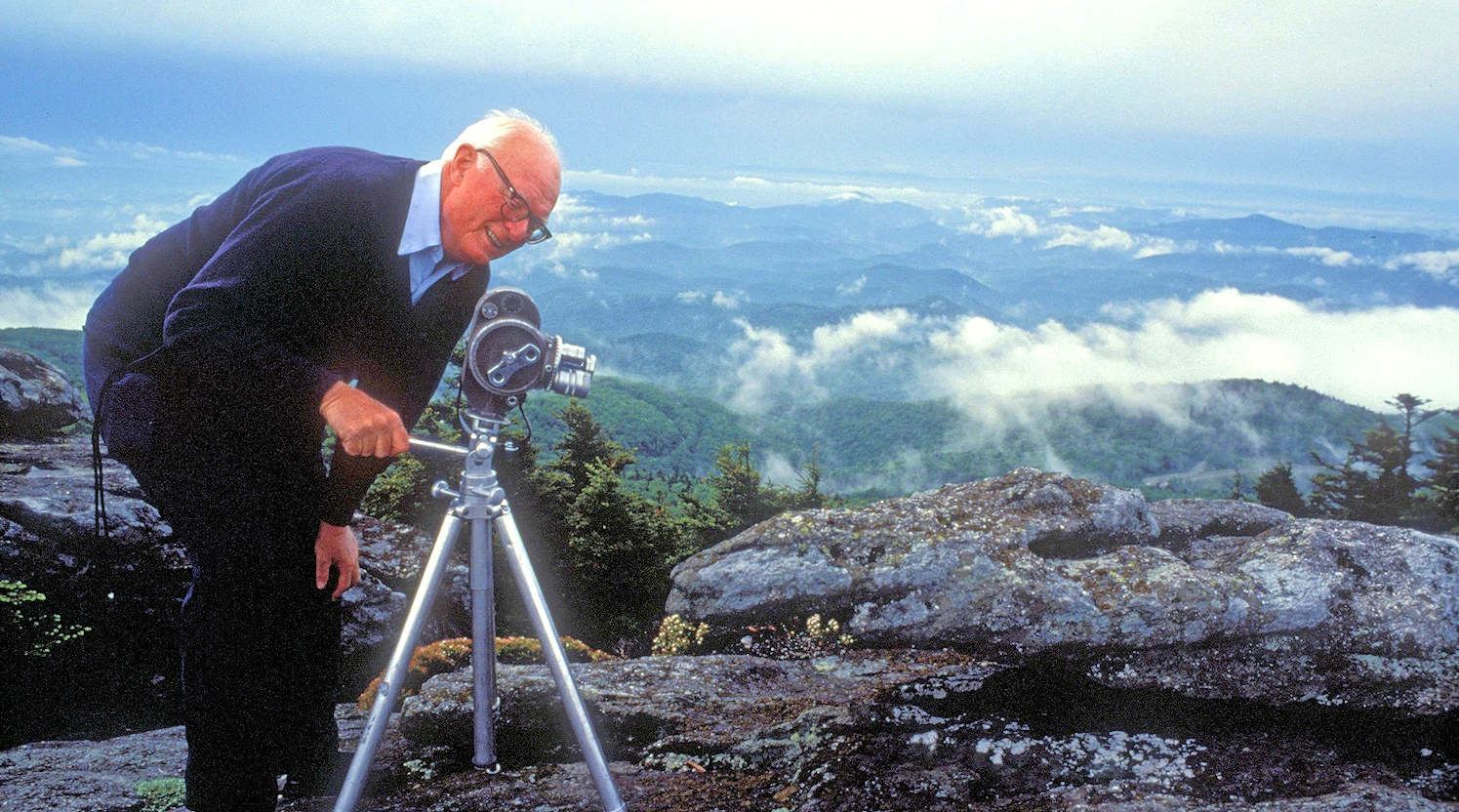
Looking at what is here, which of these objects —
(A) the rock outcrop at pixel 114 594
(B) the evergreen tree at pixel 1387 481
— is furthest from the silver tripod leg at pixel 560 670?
(B) the evergreen tree at pixel 1387 481

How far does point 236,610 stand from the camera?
2.88 metres

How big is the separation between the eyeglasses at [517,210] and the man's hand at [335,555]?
1530mm

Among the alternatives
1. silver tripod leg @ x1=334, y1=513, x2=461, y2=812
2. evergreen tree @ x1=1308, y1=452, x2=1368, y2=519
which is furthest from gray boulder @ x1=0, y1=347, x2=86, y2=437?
evergreen tree @ x1=1308, y1=452, x2=1368, y2=519

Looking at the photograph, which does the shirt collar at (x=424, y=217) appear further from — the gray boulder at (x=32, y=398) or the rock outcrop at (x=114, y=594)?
the gray boulder at (x=32, y=398)

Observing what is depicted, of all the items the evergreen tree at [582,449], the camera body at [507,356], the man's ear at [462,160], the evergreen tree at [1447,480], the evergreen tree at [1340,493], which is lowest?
the evergreen tree at [1340,493]

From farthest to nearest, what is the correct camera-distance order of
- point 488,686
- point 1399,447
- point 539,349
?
point 1399,447
point 488,686
point 539,349

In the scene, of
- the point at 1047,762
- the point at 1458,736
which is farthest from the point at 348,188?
the point at 1458,736

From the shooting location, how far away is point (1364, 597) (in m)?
5.50

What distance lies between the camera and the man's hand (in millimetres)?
3365

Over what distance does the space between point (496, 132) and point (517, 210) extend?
312mm

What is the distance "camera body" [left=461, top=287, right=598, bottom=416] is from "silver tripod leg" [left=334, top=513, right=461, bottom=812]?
1.75 ft

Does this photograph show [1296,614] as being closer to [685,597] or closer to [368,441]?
[685,597]

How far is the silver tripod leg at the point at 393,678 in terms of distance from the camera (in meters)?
2.92

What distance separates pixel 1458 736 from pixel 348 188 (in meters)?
6.19
